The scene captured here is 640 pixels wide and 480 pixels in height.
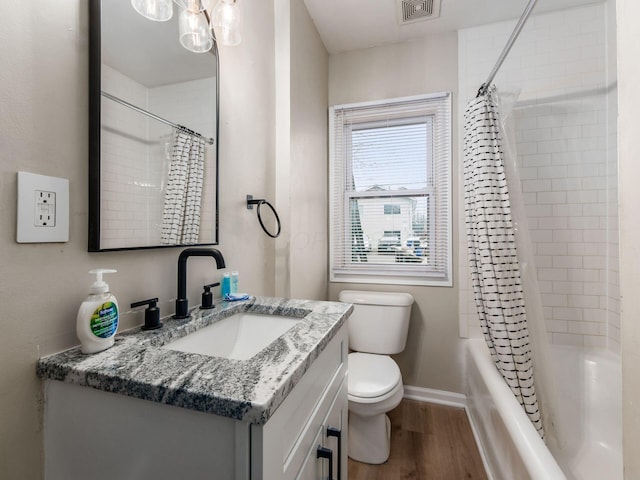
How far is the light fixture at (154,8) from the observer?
796 mm

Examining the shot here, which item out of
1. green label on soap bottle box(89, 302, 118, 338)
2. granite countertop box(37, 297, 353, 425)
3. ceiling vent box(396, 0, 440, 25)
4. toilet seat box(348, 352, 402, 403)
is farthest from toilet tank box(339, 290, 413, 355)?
ceiling vent box(396, 0, 440, 25)

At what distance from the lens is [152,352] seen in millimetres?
640

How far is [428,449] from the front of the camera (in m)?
1.61

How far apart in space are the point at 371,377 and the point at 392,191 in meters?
1.27

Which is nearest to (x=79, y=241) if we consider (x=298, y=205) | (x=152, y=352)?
(x=152, y=352)

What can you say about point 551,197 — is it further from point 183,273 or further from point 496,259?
point 183,273

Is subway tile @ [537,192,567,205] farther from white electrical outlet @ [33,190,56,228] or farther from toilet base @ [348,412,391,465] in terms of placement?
white electrical outlet @ [33,190,56,228]

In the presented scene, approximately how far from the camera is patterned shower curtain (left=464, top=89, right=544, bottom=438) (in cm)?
137

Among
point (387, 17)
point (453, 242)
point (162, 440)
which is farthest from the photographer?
point (453, 242)

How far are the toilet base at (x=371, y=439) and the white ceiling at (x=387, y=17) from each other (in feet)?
7.72

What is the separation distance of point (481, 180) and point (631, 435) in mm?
1179

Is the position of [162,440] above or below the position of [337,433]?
above

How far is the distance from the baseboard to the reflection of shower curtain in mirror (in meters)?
1.84

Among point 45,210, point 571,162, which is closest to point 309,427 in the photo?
point 45,210
